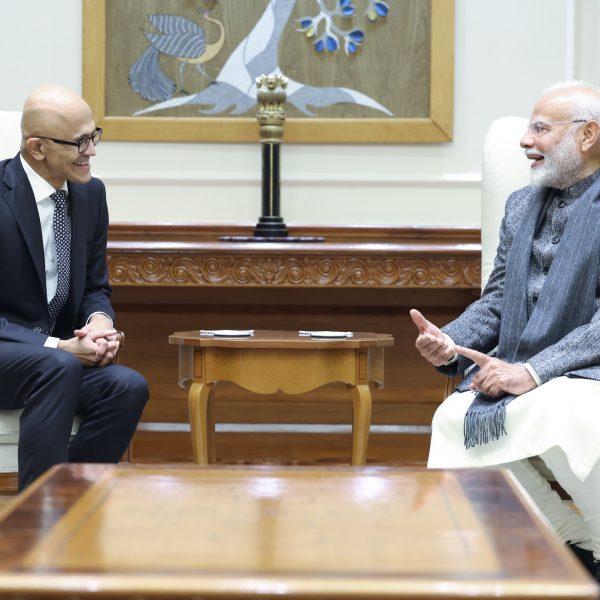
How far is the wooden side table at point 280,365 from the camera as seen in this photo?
12.0ft

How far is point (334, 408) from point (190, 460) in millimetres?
699

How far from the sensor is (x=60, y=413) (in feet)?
10.4

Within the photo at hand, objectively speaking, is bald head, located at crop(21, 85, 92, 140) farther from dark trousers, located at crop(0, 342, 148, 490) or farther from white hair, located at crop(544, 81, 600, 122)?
white hair, located at crop(544, 81, 600, 122)

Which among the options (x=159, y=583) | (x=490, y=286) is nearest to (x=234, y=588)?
(x=159, y=583)

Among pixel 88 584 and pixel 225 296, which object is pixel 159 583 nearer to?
pixel 88 584

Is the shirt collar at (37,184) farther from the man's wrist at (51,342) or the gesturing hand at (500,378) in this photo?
the gesturing hand at (500,378)

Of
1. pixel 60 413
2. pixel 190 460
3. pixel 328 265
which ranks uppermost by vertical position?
pixel 328 265

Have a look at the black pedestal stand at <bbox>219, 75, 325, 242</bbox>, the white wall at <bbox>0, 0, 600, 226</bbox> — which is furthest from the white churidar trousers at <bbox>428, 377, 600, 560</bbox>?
the white wall at <bbox>0, 0, 600, 226</bbox>

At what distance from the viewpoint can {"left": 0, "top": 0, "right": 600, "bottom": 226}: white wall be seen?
525 cm

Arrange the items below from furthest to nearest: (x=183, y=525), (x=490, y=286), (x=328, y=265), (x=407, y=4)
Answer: (x=407, y=4), (x=328, y=265), (x=490, y=286), (x=183, y=525)

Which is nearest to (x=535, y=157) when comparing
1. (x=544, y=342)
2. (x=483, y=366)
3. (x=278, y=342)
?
(x=544, y=342)

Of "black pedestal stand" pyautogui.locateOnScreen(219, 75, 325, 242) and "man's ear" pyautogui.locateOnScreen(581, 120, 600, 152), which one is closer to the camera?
"man's ear" pyautogui.locateOnScreen(581, 120, 600, 152)

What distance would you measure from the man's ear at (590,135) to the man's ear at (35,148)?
1.68 m

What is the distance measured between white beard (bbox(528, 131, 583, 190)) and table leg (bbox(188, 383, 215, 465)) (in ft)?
4.23
